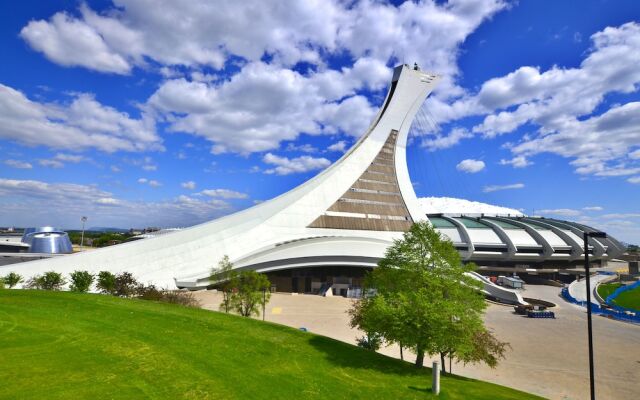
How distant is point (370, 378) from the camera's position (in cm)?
1250

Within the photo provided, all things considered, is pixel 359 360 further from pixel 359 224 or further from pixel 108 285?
pixel 359 224

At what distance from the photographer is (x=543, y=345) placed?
85.0 feet

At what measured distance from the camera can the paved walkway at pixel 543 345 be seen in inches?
736

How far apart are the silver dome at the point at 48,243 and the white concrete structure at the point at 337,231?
2845cm

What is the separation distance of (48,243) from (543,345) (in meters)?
64.7

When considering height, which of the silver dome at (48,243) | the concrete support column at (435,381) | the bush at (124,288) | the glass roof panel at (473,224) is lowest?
the concrete support column at (435,381)

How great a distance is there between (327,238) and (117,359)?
3527 cm

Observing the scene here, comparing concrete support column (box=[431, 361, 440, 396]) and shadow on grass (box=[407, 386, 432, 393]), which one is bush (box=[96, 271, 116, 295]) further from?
concrete support column (box=[431, 361, 440, 396])

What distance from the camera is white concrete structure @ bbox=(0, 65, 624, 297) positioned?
3588 cm

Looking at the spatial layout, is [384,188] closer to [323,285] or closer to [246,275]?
[323,285]

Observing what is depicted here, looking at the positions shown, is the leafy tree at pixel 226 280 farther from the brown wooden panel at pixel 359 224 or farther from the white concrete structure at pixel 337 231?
the brown wooden panel at pixel 359 224

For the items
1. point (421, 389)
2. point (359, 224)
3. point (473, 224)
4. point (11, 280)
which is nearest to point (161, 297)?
point (11, 280)

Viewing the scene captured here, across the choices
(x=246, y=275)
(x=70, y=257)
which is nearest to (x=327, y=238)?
(x=246, y=275)

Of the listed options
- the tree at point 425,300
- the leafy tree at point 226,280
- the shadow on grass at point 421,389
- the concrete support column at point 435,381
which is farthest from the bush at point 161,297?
the concrete support column at point 435,381
